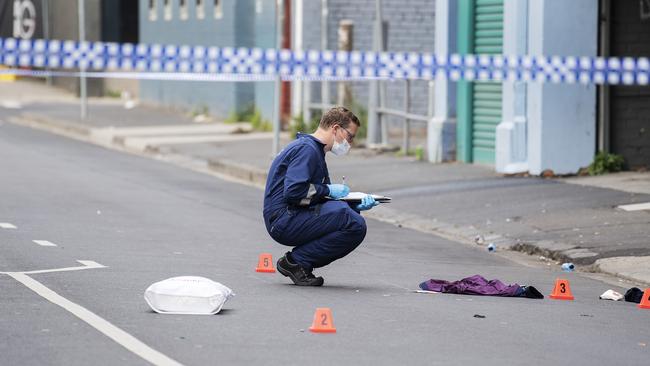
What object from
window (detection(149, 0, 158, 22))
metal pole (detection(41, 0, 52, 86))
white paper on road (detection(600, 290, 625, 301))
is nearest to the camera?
white paper on road (detection(600, 290, 625, 301))

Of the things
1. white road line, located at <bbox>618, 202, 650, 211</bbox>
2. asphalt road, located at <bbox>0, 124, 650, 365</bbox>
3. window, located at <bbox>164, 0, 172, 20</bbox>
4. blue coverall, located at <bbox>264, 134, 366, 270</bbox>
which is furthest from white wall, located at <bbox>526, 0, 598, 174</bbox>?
window, located at <bbox>164, 0, 172, 20</bbox>

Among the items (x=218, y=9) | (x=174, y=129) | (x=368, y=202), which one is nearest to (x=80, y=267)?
(x=368, y=202)

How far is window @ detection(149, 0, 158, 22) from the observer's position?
129ft

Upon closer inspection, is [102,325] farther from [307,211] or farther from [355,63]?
[355,63]

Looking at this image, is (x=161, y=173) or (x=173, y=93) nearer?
(x=161, y=173)

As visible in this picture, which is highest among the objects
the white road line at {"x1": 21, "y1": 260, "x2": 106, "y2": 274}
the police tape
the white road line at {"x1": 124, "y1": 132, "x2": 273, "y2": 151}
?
the police tape

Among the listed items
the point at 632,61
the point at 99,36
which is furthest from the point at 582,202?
the point at 99,36

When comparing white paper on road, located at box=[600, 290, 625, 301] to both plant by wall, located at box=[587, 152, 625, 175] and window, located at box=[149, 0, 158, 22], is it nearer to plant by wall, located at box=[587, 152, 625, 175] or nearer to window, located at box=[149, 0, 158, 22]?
plant by wall, located at box=[587, 152, 625, 175]

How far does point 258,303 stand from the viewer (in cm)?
1034

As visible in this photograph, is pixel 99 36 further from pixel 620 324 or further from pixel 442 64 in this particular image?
pixel 620 324

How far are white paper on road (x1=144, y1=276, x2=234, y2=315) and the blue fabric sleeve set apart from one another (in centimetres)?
153

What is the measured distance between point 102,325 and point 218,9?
25.7 metres

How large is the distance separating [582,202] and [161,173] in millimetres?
7238

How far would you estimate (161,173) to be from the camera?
73.5ft
